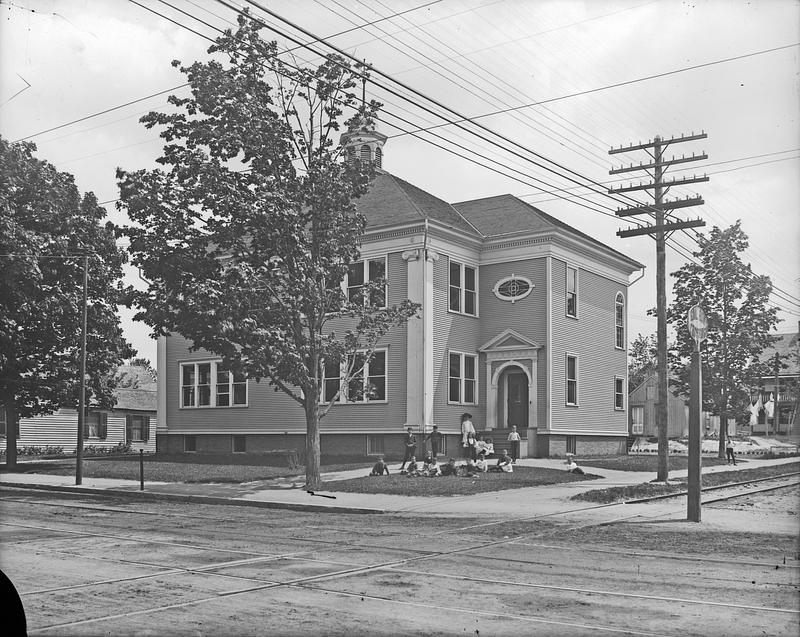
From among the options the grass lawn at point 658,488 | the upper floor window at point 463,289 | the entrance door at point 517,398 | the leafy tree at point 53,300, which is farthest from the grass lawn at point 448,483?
the leafy tree at point 53,300

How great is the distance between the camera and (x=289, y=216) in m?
21.1

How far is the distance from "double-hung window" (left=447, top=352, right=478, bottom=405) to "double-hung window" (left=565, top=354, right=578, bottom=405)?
349 centimetres

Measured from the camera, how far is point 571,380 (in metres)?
34.3

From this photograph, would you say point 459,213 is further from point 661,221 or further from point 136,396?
point 136,396

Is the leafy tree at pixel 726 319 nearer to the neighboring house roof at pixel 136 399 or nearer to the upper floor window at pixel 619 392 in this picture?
the upper floor window at pixel 619 392

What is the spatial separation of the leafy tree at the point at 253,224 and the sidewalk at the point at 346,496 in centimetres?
209

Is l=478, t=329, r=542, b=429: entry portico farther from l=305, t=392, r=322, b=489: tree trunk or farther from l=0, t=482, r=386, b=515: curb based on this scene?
l=0, t=482, r=386, b=515: curb

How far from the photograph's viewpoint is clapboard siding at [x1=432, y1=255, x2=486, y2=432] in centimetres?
3234

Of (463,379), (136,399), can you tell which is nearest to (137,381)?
(136,399)

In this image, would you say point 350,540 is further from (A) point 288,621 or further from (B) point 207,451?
(B) point 207,451

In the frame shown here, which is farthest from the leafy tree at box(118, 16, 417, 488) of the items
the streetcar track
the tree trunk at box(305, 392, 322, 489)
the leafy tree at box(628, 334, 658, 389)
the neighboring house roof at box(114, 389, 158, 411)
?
the leafy tree at box(628, 334, 658, 389)

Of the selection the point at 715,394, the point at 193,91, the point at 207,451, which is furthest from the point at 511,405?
the point at 193,91

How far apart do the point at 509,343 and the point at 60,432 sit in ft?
97.1

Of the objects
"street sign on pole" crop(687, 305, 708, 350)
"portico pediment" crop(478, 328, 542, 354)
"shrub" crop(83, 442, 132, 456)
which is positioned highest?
"portico pediment" crop(478, 328, 542, 354)
